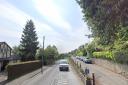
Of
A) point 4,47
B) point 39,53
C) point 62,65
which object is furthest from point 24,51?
point 62,65

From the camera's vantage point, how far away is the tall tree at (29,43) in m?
79.5

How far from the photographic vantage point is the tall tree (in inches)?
3130

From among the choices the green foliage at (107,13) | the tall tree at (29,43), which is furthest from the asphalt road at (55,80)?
the tall tree at (29,43)

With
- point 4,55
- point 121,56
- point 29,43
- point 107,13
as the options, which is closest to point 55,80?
point 121,56

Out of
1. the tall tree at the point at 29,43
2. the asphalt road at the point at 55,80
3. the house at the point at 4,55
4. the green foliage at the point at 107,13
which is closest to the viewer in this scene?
the green foliage at the point at 107,13

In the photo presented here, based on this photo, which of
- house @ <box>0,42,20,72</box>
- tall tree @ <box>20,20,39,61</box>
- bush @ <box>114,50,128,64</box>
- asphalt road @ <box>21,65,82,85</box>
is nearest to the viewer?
asphalt road @ <box>21,65,82,85</box>

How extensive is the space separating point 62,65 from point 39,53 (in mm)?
33460

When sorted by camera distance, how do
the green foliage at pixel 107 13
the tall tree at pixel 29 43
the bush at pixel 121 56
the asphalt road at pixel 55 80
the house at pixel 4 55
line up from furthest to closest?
the tall tree at pixel 29 43, the house at pixel 4 55, the bush at pixel 121 56, the asphalt road at pixel 55 80, the green foliage at pixel 107 13

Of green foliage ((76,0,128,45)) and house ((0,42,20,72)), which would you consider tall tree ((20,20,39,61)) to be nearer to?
house ((0,42,20,72))

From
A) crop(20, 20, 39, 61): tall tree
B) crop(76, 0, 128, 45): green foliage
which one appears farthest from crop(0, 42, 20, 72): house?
crop(76, 0, 128, 45): green foliage

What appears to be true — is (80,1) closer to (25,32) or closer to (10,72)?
(10,72)

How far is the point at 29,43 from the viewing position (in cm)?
8100

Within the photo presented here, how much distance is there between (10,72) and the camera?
32.1m

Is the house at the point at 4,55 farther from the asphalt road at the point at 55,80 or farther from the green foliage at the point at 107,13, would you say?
the green foliage at the point at 107,13
